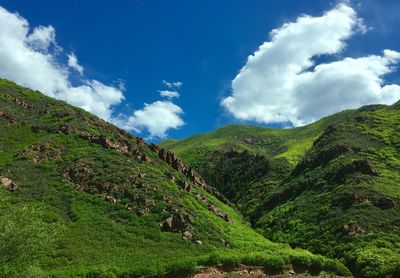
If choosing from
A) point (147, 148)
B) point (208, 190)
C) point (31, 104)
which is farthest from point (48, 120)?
point (208, 190)

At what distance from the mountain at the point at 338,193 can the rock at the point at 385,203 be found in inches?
6.9

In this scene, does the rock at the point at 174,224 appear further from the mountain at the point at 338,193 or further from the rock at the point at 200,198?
the mountain at the point at 338,193

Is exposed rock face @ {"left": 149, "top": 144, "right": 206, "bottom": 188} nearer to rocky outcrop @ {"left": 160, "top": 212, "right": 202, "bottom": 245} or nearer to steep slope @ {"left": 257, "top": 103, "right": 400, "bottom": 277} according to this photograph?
steep slope @ {"left": 257, "top": 103, "right": 400, "bottom": 277}

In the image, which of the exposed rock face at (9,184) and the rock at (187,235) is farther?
the exposed rock face at (9,184)

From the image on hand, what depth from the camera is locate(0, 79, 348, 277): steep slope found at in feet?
174

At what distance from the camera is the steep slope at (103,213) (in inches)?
2093

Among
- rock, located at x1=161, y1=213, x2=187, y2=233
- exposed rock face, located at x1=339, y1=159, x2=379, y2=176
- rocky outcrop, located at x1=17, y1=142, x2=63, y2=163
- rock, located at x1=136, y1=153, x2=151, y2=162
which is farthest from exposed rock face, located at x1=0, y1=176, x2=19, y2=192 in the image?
exposed rock face, located at x1=339, y1=159, x2=379, y2=176

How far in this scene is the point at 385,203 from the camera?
8894cm

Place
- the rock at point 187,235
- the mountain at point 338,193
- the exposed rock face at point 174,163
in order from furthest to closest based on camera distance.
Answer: the exposed rock face at point 174,163 < the mountain at point 338,193 < the rock at point 187,235

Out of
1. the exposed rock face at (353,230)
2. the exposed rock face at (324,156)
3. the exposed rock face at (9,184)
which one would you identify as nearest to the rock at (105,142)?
the exposed rock face at (9,184)

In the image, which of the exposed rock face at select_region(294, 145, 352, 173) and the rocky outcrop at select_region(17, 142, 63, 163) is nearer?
the rocky outcrop at select_region(17, 142, 63, 163)

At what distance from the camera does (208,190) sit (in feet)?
385

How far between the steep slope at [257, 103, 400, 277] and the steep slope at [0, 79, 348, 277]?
764 centimetres

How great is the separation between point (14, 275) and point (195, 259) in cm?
2569
